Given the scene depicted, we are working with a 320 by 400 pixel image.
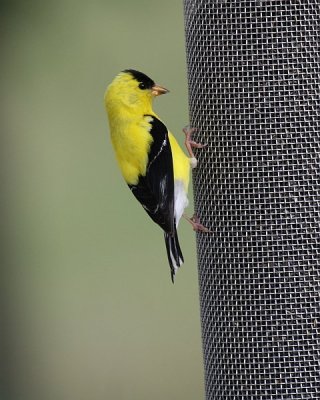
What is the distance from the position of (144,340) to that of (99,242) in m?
0.85

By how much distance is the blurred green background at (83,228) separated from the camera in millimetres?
7961

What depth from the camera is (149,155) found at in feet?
16.4

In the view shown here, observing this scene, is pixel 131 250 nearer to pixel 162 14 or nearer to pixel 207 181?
pixel 162 14

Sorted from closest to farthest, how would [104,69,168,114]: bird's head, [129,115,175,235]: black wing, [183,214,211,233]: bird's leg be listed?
[183,214,211,233]: bird's leg → [129,115,175,235]: black wing → [104,69,168,114]: bird's head

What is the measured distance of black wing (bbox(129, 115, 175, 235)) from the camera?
196 inches

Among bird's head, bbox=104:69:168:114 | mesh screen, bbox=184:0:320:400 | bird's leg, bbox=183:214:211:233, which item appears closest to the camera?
mesh screen, bbox=184:0:320:400

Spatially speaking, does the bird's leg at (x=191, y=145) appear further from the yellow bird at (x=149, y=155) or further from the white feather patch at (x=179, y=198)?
the white feather patch at (x=179, y=198)

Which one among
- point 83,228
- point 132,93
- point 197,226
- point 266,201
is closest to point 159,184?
point 197,226

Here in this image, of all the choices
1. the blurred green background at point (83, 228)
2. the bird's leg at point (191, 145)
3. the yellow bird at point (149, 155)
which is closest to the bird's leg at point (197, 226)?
the yellow bird at point (149, 155)

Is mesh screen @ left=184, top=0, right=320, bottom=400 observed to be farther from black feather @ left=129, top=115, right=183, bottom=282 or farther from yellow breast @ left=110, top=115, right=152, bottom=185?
yellow breast @ left=110, top=115, right=152, bottom=185

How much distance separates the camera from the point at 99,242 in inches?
332

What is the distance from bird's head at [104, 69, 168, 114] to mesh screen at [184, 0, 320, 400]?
484 mm

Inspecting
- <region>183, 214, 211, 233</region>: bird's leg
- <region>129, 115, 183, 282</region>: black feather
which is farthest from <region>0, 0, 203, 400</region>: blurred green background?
<region>183, 214, 211, 233</region>: bird's leg

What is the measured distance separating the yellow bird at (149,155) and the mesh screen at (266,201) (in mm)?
259
